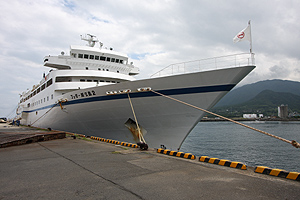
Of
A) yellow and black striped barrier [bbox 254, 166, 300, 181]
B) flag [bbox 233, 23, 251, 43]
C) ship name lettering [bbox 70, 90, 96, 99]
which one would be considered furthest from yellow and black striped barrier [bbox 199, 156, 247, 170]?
ship name lettering [bbox 70, 90, 96, 99]

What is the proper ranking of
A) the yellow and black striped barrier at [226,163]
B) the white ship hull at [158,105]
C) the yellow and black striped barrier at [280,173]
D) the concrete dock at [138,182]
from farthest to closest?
the white ship hull at [158,105], the yellow and black striped barrier at [226,163], the yellow and black striped barrier at [280,173], the concrete dock at [138,182]

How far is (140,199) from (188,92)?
6439mm

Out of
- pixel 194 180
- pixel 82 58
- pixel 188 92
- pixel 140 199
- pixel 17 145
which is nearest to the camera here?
pixel 140 199

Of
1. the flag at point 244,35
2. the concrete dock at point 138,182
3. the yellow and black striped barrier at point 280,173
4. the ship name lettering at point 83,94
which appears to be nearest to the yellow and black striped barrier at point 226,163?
the concrete dock at point 138,182

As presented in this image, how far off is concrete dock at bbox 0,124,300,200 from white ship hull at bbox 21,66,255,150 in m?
3.81

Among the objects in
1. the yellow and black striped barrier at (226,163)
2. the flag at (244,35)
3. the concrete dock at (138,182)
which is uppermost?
the flag at (244,35)

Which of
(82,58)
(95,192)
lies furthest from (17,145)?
(95,192)

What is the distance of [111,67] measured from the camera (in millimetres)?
16078

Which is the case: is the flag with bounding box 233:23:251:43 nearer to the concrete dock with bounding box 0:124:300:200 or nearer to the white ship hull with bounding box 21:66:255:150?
the white ship hull with bounding box 21:66:255:150

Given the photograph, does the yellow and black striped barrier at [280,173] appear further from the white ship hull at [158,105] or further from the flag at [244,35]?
the flag at [244,35]

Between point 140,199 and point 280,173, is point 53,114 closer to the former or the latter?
point 140,199

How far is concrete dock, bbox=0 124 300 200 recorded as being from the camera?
3410 mm

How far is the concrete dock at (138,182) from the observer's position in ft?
11.2

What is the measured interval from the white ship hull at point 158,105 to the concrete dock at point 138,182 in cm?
381
